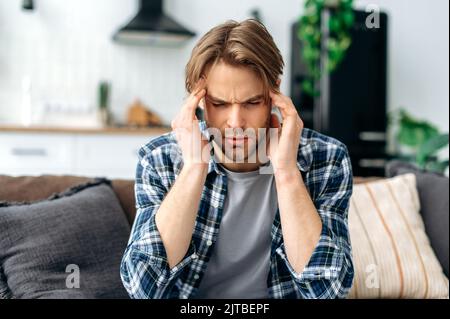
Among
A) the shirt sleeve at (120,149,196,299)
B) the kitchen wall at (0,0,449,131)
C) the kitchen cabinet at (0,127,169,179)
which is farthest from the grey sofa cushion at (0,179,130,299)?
the kitchen wall at (0,0,449,131)

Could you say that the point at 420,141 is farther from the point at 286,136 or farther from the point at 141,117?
the point at 286,136

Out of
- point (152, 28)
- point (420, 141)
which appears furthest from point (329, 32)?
point (152, 28)

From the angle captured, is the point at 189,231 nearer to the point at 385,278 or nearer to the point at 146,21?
the point at 385,278

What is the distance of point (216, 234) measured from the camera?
905 millimetres

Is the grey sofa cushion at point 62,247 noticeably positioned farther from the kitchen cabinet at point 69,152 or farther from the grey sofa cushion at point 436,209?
the kitchen cabinet at point 69,152

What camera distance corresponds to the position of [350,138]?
3410 mm

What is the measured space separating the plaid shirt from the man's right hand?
0.09 ft

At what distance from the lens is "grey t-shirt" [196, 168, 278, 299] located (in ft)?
3.00

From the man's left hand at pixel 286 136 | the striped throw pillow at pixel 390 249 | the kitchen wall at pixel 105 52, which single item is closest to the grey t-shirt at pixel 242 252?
the man's left hand at pixel 286 136

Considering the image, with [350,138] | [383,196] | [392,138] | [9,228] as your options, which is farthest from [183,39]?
[9,228]

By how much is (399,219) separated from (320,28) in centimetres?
224

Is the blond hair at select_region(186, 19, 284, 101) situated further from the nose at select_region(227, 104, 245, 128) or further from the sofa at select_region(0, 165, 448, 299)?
the sofa at select_region(0, 165, 448, 299)

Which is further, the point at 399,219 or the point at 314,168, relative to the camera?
the point at 399,219

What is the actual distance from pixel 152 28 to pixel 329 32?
1.09m
